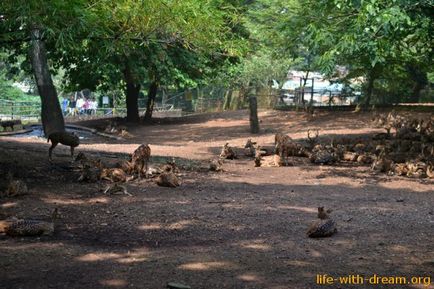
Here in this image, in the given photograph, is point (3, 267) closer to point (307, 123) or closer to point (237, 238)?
point (237, 238)

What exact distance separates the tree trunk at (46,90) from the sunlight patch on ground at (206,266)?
12260mm

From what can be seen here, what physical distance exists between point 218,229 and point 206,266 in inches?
70.8

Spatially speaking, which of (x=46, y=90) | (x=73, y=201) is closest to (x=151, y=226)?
(x=73, y=201)

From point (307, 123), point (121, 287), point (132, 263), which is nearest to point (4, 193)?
point (132, 263)

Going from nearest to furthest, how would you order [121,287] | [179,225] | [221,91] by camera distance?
[121,287] → [179,225] → [221,91]

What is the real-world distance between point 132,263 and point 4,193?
3947 millimetres

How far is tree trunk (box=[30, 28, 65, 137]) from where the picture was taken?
54.3 feet

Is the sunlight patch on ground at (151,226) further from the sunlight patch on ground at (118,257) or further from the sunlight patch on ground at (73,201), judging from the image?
the sunlight patch on ground at (73,201)

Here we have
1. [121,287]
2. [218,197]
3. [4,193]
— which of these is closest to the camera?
[121,287]

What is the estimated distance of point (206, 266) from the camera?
5.51 m

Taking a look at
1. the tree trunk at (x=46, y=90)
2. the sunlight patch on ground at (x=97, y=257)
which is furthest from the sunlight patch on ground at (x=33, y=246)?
the tree trunk at (x=46, y=90)

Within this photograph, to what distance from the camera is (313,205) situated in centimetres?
921

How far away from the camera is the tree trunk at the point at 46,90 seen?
16.6 meters

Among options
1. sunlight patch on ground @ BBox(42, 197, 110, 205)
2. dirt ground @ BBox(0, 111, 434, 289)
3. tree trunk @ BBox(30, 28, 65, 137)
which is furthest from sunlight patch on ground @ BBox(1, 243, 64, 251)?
tree trunk @ BBox(30, 28, 65, 137)
